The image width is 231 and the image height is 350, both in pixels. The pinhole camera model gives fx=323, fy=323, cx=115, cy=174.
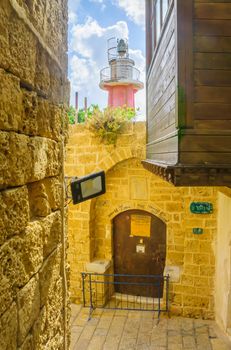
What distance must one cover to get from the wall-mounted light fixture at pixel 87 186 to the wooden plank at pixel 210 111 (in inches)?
54.3

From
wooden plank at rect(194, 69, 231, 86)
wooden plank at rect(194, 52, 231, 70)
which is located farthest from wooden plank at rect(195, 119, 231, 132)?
wooden plank at rect(194, 52, 231, 70)

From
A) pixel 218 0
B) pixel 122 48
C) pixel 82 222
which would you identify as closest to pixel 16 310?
pixel 218 0

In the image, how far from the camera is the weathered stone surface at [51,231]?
1.68m

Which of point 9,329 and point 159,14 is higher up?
point 159,14

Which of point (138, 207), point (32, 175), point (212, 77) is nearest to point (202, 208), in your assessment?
point (138, 207)

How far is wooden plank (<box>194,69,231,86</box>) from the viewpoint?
2941 mm

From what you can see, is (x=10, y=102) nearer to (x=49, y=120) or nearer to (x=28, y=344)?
(x=49, y=120)

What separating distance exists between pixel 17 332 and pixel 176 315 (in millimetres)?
6088

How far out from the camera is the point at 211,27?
9.61 feet

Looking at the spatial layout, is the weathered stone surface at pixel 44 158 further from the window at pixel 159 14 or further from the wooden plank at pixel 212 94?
the window at pixel 159 14

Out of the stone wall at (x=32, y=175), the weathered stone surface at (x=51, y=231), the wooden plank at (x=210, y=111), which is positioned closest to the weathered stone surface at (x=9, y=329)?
the stone wall at (x=32, y=175)

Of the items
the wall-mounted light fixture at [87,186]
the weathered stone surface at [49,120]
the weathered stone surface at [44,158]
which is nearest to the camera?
the weathered stone surface at [44,158]

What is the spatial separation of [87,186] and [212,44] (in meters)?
2.06

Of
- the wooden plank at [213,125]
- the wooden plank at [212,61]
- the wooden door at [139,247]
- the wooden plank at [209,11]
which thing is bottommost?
the wooden door at [139,247]
